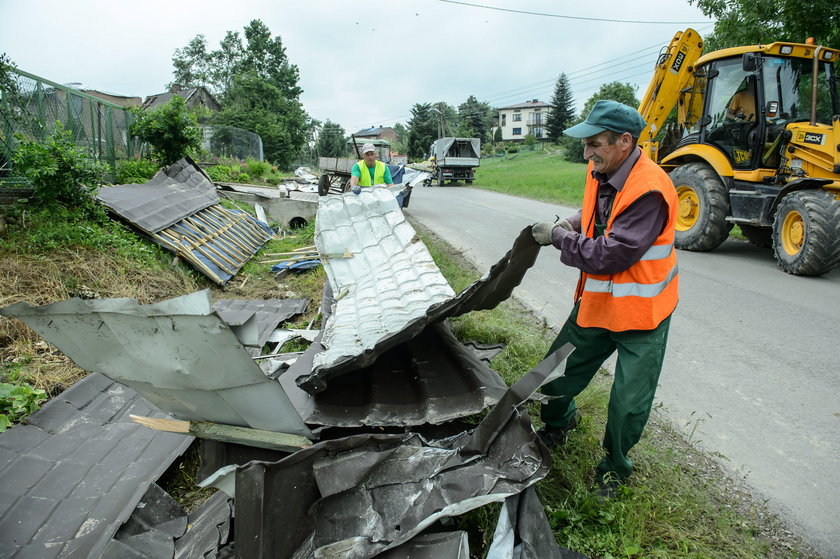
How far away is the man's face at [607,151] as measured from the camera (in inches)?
90.4

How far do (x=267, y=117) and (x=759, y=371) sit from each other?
31090 millimetres

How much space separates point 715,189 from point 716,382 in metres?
4.72

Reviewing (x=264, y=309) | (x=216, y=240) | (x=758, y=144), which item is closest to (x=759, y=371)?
(x=758, y=144)

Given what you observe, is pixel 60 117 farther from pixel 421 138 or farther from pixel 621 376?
pixel 421 138

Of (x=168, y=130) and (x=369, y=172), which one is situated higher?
(x=168, y=130)

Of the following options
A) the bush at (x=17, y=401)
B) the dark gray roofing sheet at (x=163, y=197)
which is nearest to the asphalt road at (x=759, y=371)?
the bush at (x=17, y=401)

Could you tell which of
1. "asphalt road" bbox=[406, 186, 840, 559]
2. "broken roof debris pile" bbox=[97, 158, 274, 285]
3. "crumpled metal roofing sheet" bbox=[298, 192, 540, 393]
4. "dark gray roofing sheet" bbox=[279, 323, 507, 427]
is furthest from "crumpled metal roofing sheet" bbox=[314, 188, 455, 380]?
"broken roof debris pile" bbox=[97, 158, 274, 285]

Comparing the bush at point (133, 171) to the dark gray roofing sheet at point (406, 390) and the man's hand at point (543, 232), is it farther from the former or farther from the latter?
the man's hand at point (543, 232)

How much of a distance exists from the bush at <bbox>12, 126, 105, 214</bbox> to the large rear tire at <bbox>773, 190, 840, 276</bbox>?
359 inches

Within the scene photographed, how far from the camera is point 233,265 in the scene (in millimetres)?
7910

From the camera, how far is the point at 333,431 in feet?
7.70

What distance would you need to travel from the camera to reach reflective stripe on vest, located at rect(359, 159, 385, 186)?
7582mm

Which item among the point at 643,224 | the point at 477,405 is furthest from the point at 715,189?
the point at 477,405

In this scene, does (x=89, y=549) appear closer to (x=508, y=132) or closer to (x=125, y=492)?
(x=125, y=492)
